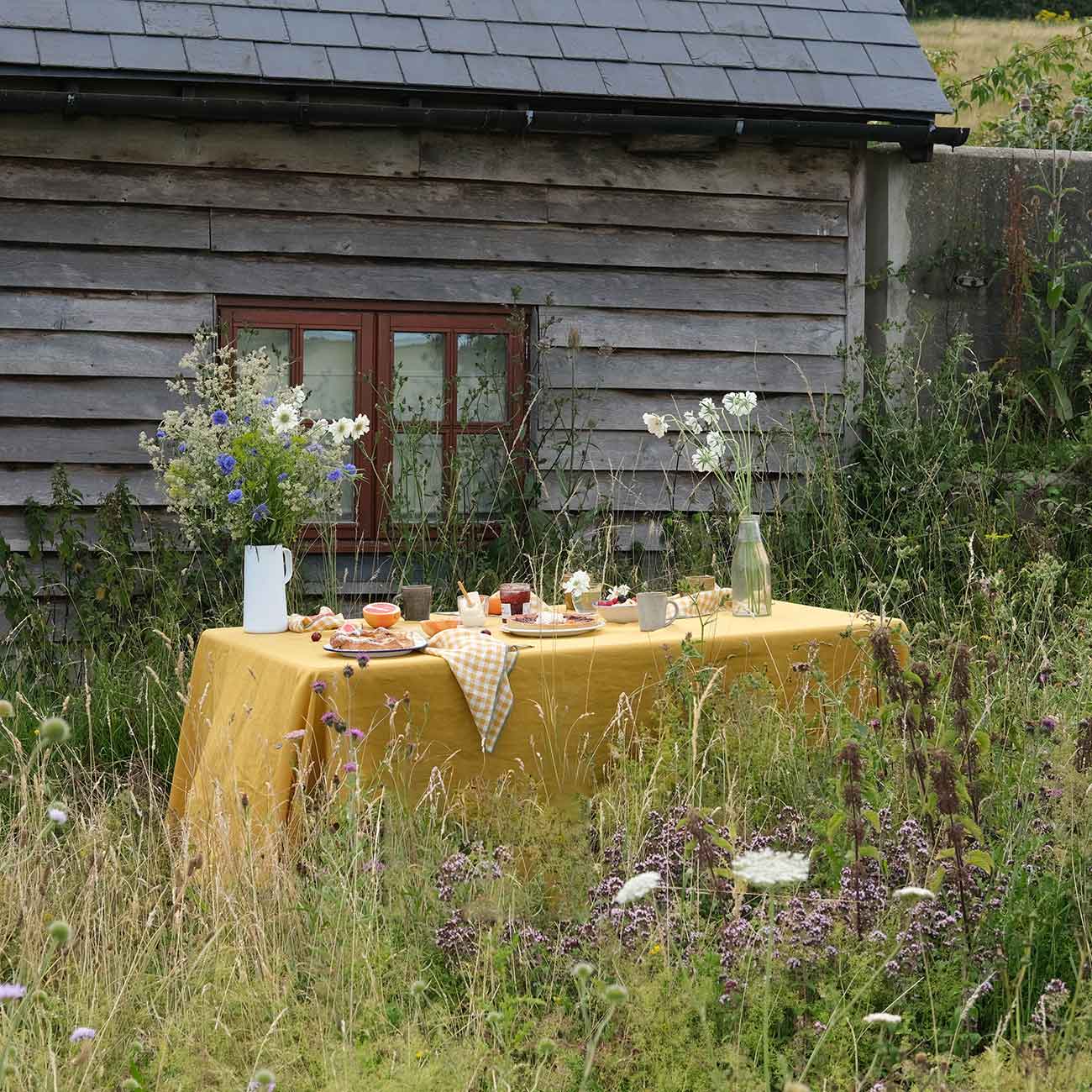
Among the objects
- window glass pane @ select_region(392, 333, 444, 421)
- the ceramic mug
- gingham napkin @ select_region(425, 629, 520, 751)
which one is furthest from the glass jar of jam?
window glass pane @ select_region(392, 333, 444, 421)

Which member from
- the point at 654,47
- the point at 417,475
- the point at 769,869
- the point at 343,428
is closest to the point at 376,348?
the point at 417,475

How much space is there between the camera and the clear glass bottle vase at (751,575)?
4543 mm

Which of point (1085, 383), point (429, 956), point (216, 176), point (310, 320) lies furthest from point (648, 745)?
point (1085, 383)

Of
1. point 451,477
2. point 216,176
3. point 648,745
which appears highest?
point 216,176

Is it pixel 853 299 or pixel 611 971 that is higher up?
pixel 853 299

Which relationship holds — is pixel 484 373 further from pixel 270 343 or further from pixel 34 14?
pixel 34 14

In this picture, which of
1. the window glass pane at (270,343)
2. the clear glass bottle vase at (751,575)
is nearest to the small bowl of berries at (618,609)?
the clear glass bottle vase at (751,575)

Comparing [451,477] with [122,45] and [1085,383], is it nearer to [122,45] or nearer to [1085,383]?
[122,45]

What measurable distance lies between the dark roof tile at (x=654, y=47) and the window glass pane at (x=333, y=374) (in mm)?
1989

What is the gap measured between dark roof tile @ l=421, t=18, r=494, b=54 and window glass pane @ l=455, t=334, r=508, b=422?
4.42 ft

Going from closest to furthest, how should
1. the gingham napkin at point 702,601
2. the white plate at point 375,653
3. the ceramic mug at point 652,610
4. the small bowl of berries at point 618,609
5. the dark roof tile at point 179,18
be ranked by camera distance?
the white plate at point 375,653
the ceramic mug at point 652,610
the small bowl of berries at point 618,609
the gingham napkin at point 702,601
the dark roof tile at point 179,18

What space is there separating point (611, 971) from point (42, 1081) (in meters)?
1.07

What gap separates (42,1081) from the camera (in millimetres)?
2422

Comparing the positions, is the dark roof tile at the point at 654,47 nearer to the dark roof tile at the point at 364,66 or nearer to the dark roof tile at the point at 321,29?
the dark roof tile at the point at 364,66
